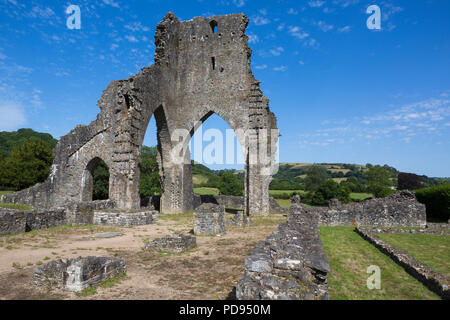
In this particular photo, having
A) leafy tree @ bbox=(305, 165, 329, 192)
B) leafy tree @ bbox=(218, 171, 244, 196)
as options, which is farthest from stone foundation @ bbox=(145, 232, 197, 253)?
leafy tree @ bbox=(305, 165, 329, 192)

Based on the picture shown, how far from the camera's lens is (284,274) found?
11.0 feet

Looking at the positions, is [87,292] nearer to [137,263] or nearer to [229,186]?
[137,263]

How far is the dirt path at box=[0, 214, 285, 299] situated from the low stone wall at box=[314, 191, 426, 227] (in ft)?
19.6

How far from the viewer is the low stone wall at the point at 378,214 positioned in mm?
13336

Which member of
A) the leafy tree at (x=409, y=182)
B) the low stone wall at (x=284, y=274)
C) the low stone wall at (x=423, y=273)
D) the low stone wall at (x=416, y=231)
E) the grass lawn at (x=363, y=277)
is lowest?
the low stone wall at (x=416, y=231)

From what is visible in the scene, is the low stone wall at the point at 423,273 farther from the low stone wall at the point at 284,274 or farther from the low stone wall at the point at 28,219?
the low stone wall at the point at 28,219

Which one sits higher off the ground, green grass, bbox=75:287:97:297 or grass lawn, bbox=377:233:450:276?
green grass, bbox=75:287:97:297

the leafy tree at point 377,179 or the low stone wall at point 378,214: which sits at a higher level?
the leafy tree at point 377,179

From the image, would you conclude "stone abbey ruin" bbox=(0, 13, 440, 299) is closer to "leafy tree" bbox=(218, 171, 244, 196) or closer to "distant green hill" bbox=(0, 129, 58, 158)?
"leafy tree" bbox=(218, 171, 244, 196)

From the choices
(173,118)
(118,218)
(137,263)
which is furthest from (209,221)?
(173,118)

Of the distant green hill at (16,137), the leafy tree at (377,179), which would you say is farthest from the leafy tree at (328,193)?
the distant green hill at (16,137)

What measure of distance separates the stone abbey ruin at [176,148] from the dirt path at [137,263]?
82 centimetres

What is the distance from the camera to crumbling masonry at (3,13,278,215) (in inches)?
573

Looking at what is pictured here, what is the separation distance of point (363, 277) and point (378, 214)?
9507 mm
